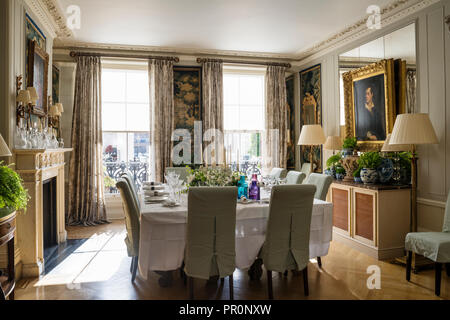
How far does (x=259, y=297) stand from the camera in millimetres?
2928

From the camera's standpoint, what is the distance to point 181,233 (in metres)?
2.84

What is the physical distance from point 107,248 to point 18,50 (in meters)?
2.68

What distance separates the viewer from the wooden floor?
2.98 meters

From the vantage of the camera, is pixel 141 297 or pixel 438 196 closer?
pixel 141 297

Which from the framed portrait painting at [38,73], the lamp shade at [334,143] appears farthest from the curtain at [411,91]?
the framed portrait painting at [38,73]

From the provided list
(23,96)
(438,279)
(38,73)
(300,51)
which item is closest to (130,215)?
(23,96)

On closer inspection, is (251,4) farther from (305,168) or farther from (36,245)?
(36,245)

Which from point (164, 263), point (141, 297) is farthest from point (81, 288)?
point (164, 263)

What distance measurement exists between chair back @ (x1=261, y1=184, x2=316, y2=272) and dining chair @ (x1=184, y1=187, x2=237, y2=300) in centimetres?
35

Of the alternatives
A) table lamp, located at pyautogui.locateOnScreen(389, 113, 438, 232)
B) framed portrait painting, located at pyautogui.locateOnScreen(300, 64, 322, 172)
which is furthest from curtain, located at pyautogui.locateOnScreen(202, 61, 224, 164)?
table lamp, located at pyautogui.locateOnScreen(389, 113, 438, 232)

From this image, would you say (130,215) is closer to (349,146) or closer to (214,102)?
(349,146)

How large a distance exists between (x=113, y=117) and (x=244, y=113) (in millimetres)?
2656

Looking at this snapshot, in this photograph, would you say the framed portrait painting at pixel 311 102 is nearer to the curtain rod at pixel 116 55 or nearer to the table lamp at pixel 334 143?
the table lamp at pixel 334 143

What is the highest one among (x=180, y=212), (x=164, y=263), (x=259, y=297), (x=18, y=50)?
(x=18, y=50)
